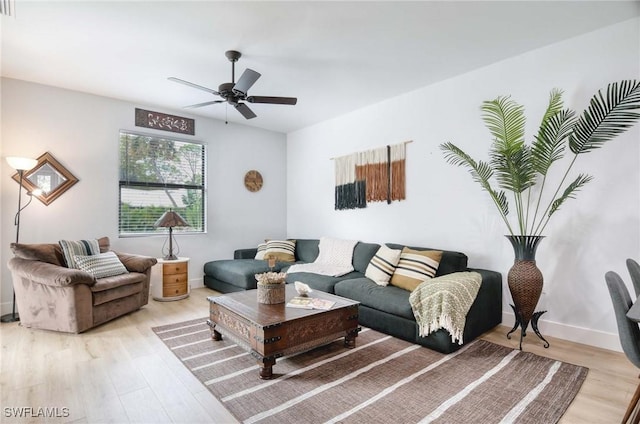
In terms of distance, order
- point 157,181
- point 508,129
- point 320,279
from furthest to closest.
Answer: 1. point 157,181
2. point 320,279
3. point 508,129

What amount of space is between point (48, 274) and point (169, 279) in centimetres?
141

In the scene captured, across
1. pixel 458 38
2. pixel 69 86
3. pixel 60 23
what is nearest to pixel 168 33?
pixel 60 23

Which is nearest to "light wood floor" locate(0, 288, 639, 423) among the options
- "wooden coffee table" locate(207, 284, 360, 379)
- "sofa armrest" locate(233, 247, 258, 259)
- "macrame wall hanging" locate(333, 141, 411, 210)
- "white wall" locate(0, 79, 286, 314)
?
"wooden coffee table" locate(207, 284, 360, 379)

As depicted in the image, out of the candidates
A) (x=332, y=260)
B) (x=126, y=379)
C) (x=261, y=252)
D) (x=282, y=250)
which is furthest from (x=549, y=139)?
(x=261, y=252)

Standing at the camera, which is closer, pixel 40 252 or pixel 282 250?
pixel 40 252

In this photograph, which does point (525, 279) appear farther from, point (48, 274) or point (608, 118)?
point (48, 274)

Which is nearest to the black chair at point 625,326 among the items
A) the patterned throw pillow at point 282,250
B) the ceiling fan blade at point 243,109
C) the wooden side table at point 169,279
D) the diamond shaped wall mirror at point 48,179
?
the ceiling fan blade at point 243,109

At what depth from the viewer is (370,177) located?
457 centimetres

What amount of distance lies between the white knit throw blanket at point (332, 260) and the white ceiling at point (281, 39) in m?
2.10

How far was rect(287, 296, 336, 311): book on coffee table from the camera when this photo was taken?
8.43 ft

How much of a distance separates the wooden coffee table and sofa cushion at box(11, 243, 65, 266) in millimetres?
1949

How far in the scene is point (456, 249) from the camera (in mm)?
3654

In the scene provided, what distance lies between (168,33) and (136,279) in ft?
8.55

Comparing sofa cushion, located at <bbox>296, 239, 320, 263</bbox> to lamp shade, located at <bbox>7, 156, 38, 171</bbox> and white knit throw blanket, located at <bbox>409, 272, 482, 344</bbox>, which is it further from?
lamp shade, located at <bbox>7, 156, 38, 171</bbox>
